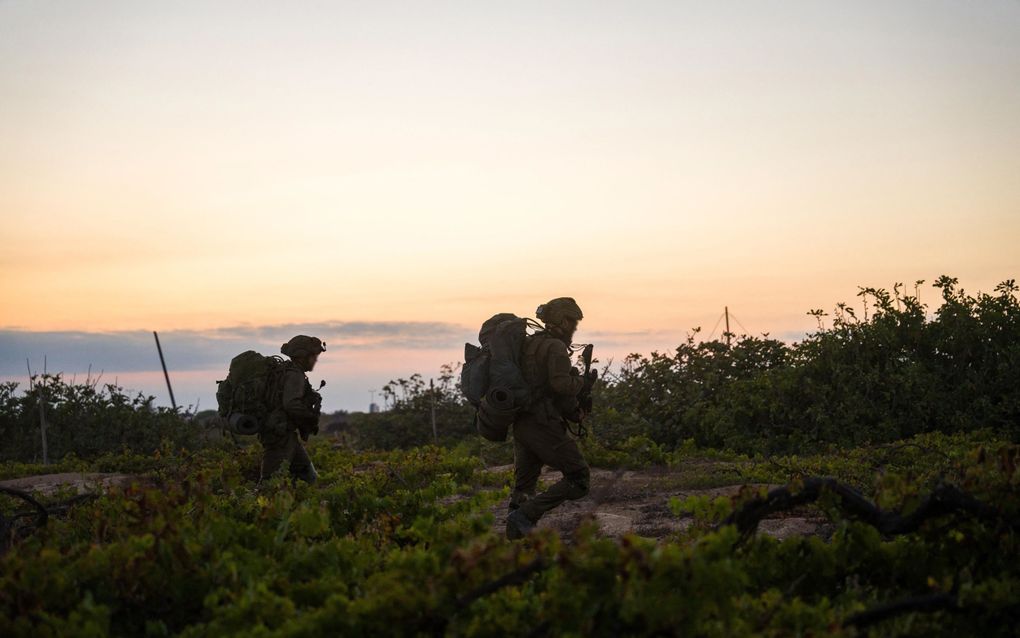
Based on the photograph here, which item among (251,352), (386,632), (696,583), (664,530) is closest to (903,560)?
(696,583)

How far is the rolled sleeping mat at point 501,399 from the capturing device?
26.2 feet

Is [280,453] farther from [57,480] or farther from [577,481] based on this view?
[57,480]

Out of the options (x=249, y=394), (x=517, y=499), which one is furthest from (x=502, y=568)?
(x=249, y=394)

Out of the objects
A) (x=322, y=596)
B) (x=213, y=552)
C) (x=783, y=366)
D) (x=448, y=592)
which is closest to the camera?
(x=448, y=592)

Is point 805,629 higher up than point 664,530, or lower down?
higher up

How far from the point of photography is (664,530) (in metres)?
8.48

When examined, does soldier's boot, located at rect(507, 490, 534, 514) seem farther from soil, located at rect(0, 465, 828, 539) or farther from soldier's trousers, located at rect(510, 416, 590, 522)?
soil, located at rect(0, 465, 828, 539)

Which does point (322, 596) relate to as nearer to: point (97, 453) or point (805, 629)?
point (805, 629)

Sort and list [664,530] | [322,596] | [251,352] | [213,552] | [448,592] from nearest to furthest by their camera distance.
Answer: [448,592], [322,596], [213,552], [664,530], [251,352]

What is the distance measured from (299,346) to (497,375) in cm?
391

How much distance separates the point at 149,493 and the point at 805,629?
3.05 m

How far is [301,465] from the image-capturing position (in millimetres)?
11500

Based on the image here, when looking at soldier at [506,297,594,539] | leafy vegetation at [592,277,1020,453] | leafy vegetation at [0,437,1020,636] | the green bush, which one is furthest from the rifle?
the green bush

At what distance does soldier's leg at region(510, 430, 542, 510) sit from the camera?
8.45 metres
